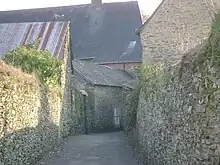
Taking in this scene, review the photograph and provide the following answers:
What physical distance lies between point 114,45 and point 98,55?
198cm

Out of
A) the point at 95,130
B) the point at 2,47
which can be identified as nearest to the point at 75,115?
the point at 95,130

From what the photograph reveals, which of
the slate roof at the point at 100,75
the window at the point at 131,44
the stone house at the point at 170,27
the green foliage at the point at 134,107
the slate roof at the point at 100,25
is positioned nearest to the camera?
the green foliage at the point at 134,107

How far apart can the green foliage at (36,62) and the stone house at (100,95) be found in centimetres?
1029

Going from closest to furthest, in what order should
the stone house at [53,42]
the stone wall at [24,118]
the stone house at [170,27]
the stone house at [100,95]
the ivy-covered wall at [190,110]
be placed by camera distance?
the ivy-covered wall at [190,110], the stone wall at [24,118], the stone house at [53,42], the stone house at [170,27], the stone house at [100,95]

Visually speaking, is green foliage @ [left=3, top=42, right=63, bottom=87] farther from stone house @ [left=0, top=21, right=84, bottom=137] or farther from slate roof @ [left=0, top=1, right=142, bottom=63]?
slate roof @ [left=0, top=1, right=142, bottom=63]

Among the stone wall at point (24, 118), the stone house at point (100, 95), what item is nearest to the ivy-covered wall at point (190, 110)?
the stone wall at point (24, 118)

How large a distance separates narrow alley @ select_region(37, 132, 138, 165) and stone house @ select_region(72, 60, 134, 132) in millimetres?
10233

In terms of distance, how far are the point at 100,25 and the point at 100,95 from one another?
57.4ft

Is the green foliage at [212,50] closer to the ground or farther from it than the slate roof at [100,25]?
closer to the ground

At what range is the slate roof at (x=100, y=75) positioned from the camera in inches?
1339

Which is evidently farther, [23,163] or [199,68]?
[23,163]

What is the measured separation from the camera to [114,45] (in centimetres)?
4606

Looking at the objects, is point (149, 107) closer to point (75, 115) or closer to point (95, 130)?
point (75, 115)

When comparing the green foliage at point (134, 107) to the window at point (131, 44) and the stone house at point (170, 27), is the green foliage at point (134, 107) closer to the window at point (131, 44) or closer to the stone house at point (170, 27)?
the stone house at point (170, 27)
